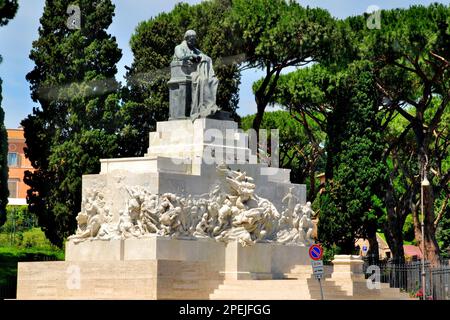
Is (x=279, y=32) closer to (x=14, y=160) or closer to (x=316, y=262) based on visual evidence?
(x=316, y=262)

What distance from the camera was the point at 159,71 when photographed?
50.2 m

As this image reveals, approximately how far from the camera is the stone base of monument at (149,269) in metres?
30.4

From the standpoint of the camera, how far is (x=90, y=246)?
109 feet

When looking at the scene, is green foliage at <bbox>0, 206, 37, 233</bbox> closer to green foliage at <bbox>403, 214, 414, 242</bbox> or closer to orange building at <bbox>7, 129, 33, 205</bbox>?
orange building at <bbox>7, 129, 33, 205</bbox>

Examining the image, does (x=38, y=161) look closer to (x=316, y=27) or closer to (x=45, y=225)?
(x=45, y=225)

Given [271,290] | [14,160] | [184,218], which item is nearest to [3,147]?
[184,218]

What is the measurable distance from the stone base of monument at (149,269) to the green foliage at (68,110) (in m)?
12.2

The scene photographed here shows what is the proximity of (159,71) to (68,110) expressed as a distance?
5.04 metres

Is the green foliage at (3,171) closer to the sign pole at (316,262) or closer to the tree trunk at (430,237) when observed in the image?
the sign pole at (316,262)

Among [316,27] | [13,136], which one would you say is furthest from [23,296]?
[13,136]

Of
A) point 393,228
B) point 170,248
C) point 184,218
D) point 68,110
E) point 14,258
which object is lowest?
point 14,258

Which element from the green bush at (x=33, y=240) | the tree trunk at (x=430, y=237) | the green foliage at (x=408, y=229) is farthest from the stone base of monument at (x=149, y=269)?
the green foliage at (x=408, y=229)

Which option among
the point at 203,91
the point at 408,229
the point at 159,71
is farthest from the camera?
the point at 408,229

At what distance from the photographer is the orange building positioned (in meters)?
78.2
